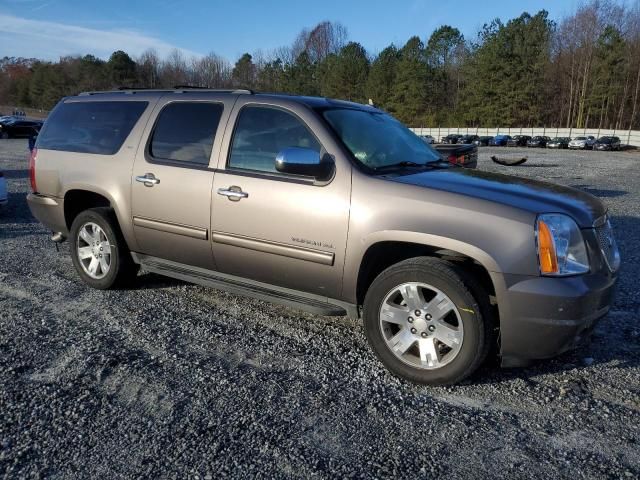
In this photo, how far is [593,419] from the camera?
2936 mm

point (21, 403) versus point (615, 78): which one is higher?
point (615, 78)

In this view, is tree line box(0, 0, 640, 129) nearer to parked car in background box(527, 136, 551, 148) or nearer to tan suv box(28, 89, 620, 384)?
parked car in background box(527, 136, 551, 148)

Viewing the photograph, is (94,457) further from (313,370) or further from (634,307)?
(634,307)

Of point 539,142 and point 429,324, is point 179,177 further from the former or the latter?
point 539,142

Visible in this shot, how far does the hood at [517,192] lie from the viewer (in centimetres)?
315

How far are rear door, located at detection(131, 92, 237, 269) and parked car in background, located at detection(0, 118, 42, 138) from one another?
127ft

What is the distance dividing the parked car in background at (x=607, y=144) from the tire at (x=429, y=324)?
48.7 m

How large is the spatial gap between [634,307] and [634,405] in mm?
1922

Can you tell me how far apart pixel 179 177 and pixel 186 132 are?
412 mm

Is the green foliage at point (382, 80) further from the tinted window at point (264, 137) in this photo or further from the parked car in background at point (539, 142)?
the tinted window at point (264, 137)

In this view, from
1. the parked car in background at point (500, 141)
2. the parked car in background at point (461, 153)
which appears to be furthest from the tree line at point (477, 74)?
the parked car in background at point (461, 153)

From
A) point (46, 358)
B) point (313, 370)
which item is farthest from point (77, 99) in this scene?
point (313, 370)

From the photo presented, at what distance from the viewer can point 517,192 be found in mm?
3381

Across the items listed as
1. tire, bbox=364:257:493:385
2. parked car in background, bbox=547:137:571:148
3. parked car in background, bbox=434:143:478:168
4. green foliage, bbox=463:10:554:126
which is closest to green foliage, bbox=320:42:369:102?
green foliage, bbox=463:10:554:126
